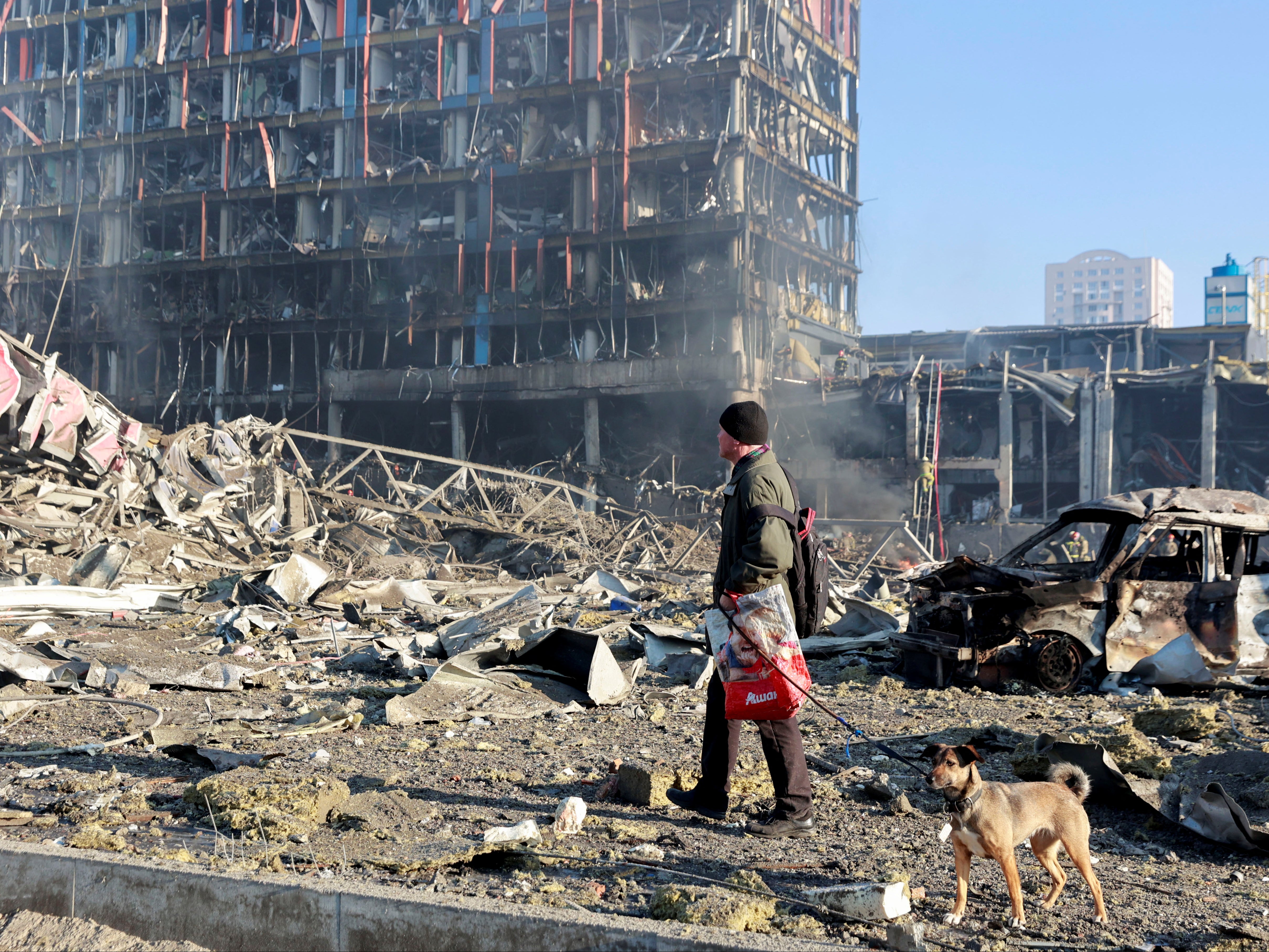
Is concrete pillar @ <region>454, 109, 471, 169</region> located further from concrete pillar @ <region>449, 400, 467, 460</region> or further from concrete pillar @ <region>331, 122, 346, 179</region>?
concrete pillar @ <region>449, 400, 467, 460</region>

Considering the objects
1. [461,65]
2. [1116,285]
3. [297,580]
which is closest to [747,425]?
[297,580]

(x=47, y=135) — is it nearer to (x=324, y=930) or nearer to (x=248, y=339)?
(x=248, y=339)

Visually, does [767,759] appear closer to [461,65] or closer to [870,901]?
[870,901]

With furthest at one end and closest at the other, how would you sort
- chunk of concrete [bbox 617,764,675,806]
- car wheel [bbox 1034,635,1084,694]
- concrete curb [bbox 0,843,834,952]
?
car wheel [bbox 1034,635,1084,694] → chunk of concrete [bbox 617,764,675,806] → concrete curb [bbox 0,843,834,952]

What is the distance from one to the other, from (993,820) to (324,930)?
208 centimetres

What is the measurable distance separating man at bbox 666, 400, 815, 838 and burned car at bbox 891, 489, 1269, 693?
4.09 m

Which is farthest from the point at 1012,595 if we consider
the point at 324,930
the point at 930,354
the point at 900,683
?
the point at 930,354

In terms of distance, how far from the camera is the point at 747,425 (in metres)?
4.44

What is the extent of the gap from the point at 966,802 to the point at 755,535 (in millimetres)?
1312

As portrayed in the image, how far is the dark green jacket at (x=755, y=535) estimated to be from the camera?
4.17 meters

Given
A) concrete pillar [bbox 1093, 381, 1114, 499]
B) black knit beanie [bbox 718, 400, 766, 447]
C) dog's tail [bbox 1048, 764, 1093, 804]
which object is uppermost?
concrete pillar [bbox 1093, 381, 1114, 499]

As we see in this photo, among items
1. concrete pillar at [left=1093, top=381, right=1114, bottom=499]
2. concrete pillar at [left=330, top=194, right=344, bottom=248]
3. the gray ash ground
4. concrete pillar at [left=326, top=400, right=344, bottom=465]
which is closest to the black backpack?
the gray ash ground

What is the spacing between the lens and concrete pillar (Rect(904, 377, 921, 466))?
26203 mm

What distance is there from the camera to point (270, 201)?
39.5 meters
